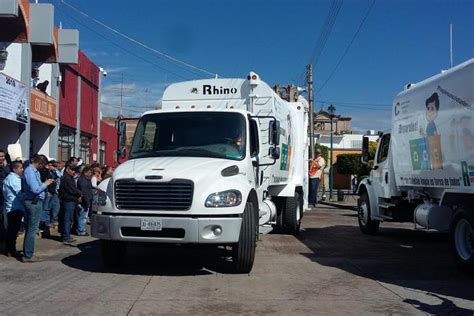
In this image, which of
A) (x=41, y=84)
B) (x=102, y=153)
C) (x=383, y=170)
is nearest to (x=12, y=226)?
(x=383, y=170)

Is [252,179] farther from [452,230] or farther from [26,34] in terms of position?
[26,34]

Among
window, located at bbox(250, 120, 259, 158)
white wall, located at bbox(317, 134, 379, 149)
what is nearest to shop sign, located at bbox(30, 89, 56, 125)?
window, located at bbox(250, 120, 259, 158)

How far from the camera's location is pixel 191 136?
957 cm

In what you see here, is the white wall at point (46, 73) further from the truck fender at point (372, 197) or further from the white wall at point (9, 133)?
the truck fender at point (372, 197)

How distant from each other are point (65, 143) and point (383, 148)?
627 inches

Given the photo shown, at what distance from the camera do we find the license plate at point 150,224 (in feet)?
26.5

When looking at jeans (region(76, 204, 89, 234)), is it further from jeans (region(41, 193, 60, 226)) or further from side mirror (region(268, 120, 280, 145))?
side mirror (region(268, 120, 280, 145))

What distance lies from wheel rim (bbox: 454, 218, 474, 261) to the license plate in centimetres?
486

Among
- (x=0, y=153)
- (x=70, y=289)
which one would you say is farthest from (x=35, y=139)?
(x=70, y=289)

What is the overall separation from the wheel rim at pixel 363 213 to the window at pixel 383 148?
4.20 feet

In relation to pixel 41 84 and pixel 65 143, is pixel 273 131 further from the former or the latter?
pixel 65 143

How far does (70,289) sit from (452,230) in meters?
6.14

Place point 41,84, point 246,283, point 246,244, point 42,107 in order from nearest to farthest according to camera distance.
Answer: point 246,283, point 246,244, point 42,107, point 41,84

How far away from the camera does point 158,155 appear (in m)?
9.30
